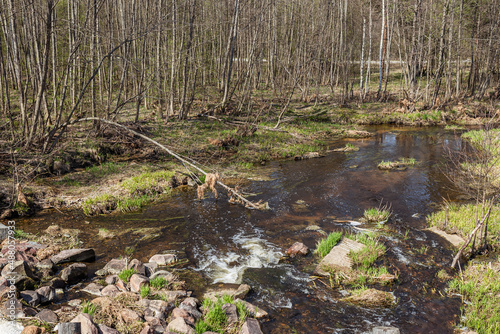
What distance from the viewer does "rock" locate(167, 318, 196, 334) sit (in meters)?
4.29

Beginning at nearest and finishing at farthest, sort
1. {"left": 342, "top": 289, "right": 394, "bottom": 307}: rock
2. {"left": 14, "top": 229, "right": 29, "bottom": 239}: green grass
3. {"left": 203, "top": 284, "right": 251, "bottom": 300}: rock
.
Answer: {"left": 342, "top": 289, "right": 394, "bottom": 307}: rock, {"left": 203, "top": 284, "right": 251, "bottom": 300}: rock, {"left": 14, "top": 229, "right": 29, "bottom": 239}: green grass

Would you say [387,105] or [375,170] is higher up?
[387,105]

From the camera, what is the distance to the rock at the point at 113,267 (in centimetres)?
577

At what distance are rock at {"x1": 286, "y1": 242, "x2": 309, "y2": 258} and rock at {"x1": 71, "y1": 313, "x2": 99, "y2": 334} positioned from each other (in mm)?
3539

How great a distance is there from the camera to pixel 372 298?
16.9 ft

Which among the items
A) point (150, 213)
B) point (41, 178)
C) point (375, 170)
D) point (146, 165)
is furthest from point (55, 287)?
point (375, 170)

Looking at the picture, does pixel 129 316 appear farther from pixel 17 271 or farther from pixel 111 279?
pixel 17 271

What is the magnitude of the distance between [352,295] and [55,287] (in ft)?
14.4

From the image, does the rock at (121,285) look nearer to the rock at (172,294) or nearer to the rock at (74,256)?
the rock at (172,294)

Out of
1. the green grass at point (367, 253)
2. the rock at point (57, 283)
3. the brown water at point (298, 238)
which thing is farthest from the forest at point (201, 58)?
the green grass at point (367, 253)

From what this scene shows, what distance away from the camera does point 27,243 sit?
6.64m

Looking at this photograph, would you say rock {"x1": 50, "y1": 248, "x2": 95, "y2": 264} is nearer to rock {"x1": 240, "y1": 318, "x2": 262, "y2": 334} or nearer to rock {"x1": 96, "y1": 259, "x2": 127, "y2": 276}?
rock {"x1": 96, "y1": 259, "x2": 127, "y2": 276}

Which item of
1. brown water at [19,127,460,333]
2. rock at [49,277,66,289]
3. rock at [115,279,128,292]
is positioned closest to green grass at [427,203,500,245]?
brown water at [19,127,460,333]

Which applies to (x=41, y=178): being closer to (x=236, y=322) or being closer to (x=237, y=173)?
(x=237, y=173)
